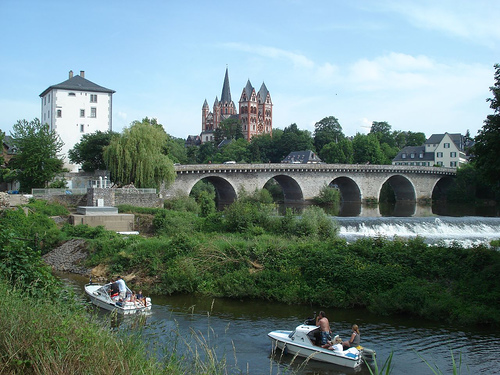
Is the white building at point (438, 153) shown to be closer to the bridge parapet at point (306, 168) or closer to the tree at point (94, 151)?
the bridge parapet at point (306, 168)

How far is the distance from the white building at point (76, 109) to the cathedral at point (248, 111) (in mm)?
97528

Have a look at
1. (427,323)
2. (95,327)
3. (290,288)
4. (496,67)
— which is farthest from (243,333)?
(496,67)

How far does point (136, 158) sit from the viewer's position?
4344cm

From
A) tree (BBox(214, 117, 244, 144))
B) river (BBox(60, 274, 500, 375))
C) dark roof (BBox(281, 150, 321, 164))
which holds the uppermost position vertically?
tree (BBox(214, 117, 244, 144))

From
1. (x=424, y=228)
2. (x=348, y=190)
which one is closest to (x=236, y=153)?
(x=348, y=190)

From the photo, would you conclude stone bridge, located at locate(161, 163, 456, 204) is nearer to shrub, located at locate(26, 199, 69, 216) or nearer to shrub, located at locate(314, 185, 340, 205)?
shrub, located at locate(314, 185, 340, 205)

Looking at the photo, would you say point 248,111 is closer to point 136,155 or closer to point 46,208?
point 136,155

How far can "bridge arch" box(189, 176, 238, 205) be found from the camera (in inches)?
2450

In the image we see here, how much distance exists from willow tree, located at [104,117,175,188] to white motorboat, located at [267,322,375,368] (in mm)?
30635

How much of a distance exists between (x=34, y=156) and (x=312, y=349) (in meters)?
34.6

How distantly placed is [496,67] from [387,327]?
13154mm

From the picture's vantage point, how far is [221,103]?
167 m

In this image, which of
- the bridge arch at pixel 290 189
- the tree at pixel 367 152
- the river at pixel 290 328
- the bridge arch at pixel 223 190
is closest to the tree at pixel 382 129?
the tree at pixel 367 152

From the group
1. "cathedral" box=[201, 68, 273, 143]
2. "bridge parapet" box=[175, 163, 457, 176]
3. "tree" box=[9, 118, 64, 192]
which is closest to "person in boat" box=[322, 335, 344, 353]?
"tree" box=[9, 118, 64, 192]
